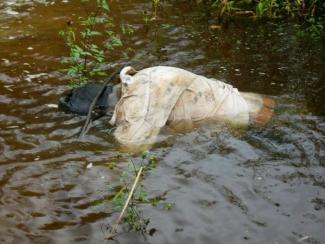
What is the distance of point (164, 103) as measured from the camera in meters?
4.82

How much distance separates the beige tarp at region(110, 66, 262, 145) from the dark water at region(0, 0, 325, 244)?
197mm

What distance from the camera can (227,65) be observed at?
270 inches

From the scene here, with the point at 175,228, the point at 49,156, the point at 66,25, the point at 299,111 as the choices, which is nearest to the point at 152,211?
the point at 175,228

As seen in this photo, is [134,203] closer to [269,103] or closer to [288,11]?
[269,103]

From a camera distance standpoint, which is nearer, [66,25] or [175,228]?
[175,228]

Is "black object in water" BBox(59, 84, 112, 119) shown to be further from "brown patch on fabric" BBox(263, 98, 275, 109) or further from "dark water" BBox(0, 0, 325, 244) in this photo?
"brown patch on fabric" BBox(263, 98, 275, 109)

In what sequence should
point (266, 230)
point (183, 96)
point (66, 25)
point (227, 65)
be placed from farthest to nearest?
point (66, 25), point (227, 65), point (183, 96), point (266, 230)

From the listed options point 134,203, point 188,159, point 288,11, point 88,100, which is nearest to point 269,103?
point 188,159

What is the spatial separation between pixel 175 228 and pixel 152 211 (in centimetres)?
28

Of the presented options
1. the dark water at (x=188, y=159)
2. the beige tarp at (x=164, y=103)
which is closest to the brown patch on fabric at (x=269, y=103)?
the dark water at (x=188, y=159)

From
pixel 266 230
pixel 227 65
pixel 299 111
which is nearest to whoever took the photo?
pixel 266 230

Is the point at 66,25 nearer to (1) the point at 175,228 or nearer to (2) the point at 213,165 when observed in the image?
(2) the point at 213,165

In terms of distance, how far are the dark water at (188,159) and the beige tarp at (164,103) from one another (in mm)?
197

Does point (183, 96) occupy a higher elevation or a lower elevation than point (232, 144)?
higher
